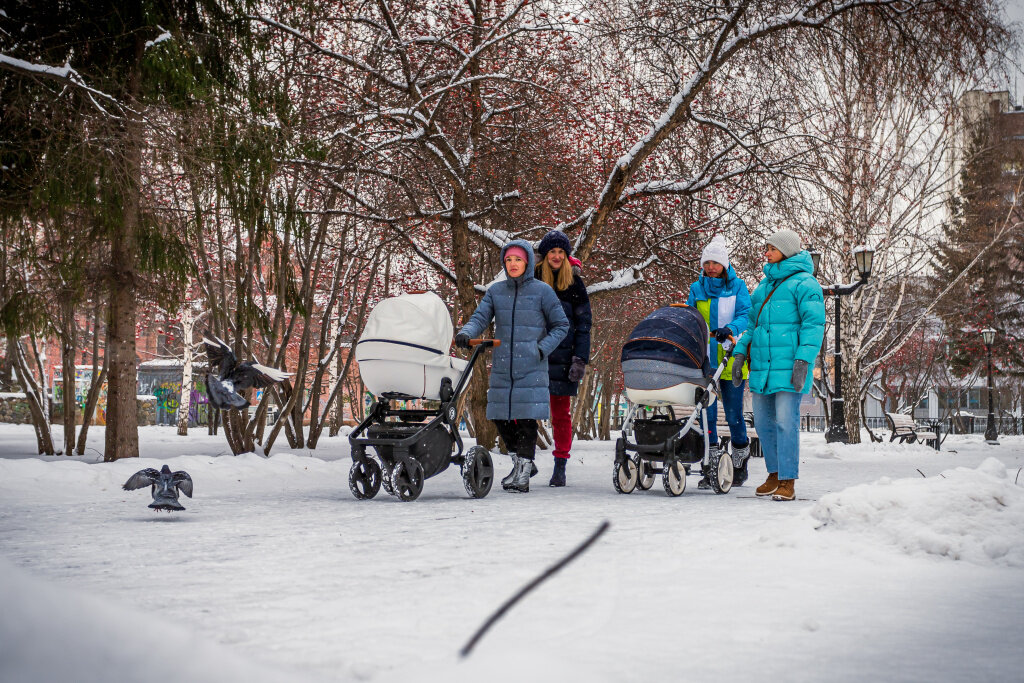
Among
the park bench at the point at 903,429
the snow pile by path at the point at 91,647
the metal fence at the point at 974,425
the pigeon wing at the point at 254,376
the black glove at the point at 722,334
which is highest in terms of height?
the black glove at the point at 722,334

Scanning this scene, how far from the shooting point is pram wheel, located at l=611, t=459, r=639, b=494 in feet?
A: 26.5

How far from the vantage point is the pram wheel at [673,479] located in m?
7.63

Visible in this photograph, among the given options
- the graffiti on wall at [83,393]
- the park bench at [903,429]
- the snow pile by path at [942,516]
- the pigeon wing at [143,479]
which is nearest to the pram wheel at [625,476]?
the snow pile by path at [942,516]

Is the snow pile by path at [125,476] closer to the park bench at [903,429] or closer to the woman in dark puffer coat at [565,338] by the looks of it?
the woman in dark puffer coat at [565,338]

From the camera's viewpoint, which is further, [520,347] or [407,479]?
[520,347]

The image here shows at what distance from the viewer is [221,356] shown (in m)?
7.00

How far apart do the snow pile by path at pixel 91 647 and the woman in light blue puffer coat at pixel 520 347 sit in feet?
20.4

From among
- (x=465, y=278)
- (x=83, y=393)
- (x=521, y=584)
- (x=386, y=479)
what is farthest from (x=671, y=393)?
(x=83, y=393)

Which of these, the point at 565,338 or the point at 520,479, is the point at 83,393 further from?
the point at 520,479

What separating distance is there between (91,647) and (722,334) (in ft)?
22.6

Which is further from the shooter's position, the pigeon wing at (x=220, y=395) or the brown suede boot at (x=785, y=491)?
the brown suede boot at (x=785, y=491)

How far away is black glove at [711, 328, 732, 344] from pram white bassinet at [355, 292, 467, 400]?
232cm

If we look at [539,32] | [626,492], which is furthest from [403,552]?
[539,32]

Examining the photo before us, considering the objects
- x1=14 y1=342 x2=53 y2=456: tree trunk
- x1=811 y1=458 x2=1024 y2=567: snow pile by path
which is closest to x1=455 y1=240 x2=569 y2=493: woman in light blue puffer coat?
x1=811 y1=458 x2=1024 y2=567: snow pile by path
